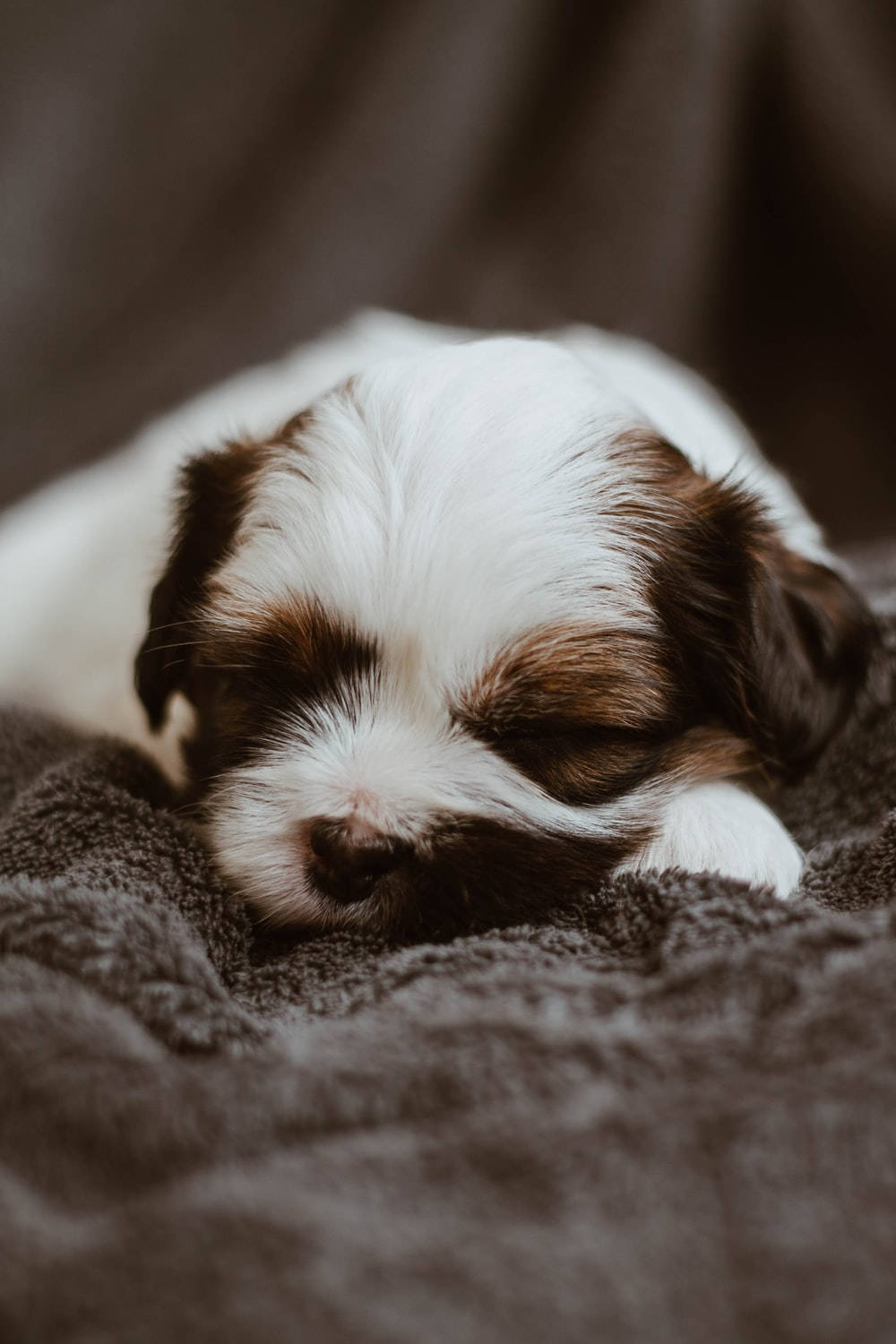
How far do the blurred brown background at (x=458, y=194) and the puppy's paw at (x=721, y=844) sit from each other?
6.60 feet

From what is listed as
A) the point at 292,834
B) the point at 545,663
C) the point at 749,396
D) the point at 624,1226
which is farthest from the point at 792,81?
the point at 624,1226

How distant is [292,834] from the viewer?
1.58m

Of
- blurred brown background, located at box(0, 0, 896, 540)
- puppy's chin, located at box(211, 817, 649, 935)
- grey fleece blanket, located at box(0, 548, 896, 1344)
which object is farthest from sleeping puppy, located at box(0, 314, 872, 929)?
blurred brown background, located at box(0, 0, 896, 540)

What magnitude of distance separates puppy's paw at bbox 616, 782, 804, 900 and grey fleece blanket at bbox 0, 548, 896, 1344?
124 mm

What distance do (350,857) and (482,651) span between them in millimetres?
300

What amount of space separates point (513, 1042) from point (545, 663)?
537mm

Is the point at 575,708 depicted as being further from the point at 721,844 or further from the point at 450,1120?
the point at 450,1120

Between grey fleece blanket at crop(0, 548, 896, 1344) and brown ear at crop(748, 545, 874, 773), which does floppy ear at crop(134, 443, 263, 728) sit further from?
brown ear at crop(748, 545, 874, 773)

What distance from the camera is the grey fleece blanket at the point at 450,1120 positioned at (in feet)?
3.04

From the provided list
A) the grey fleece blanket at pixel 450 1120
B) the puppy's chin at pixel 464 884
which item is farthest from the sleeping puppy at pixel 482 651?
the grey fleece blanket at pixel 450 1120

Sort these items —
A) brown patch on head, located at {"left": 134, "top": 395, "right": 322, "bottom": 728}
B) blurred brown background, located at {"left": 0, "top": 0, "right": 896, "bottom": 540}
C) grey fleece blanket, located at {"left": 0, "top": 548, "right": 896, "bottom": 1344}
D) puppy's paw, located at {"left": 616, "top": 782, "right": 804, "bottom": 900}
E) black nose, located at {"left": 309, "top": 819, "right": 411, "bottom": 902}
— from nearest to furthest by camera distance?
grey fleece blanket, located at {"left": 0, "top": 548, "right": 896, "bottom": 1344}, black nose, located at {"left": 309, "top": 819, "right": 411, "bottom": 902}, puppy's paw, located at {"left": 616, "top": 782, "right": 804, "bottom": 900}, brown patch on head, located at {"left": 134, "top": 395, "right": 322, "bottom": 728}, blurred brown background, located at {"left": 0, "top": 0, "right": 896, "bottom": 540}

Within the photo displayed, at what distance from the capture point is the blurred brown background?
3.47m

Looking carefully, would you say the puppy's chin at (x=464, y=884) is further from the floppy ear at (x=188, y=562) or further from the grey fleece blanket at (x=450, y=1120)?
the floppy ear at (x=188, y=562)

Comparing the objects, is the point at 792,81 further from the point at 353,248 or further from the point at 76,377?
the point at 76,377
